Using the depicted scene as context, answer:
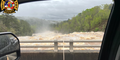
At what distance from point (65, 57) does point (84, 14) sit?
732 cm

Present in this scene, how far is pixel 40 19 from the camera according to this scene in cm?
844

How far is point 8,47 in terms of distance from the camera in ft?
5.69

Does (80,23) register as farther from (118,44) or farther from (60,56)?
(118,44)

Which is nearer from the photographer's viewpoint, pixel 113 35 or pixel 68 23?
pixel 113 35

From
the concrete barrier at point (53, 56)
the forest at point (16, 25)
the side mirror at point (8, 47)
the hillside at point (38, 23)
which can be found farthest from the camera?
the hillside at point (38, 23)

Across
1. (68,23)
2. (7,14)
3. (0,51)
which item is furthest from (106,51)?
(68,23)

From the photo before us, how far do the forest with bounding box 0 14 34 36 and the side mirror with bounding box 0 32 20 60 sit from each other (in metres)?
4.98

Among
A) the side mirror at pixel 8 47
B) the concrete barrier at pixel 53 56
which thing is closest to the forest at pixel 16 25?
the concrete barrier at pixel 53 56

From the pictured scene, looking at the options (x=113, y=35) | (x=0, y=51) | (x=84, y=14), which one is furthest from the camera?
(x=84, y=14)

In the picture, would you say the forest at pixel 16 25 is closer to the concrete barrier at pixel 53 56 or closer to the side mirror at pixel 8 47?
the concrete barrier at pixel 53 56

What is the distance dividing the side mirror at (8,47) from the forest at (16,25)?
498 centimetres

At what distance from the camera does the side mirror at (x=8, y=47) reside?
1523 millimetres

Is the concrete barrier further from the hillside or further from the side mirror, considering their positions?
the side mirror

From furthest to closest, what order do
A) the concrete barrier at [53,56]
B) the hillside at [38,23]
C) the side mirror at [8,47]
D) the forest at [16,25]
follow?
the hillside at [38,23] → the forest at [16,25] → the concrete barrier at [53,56] → the side mirror at [8,47]
